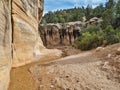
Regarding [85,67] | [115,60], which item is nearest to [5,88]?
[85,67]

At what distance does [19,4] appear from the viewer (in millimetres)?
16891

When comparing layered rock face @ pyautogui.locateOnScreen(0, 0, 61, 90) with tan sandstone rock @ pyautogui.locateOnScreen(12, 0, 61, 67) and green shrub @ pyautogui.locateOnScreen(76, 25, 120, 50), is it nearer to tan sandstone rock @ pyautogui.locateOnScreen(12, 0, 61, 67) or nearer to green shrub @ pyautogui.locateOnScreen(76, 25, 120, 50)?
tan sandstone rock @ pyautogui.locateOnScreen(12, 0, 61, 67)

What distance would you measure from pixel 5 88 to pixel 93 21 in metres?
35.0

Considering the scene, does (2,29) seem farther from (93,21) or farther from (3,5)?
(93,21)

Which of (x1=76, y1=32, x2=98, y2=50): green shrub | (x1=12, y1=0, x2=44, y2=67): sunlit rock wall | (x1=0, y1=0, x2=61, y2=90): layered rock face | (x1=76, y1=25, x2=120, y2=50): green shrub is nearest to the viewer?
(x1=0, y1=0, x2=61, y2=90): layered rock face

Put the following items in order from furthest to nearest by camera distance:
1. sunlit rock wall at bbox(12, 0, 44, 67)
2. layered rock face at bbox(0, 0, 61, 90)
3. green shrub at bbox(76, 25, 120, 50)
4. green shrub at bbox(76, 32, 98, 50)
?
green shrub at bbox(76, 32, 98, 50), green shrub at bbox(76, 25, 120, 50), sunlit rock wall at bbox(12, 0, 44, 67), layered rock face at bbox(0, 0, 61, 90)

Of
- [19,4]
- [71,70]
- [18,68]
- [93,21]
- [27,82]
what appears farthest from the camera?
[93,21]

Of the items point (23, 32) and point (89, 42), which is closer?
point (23, 32)

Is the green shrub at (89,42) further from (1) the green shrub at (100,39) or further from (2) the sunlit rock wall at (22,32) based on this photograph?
(2) the sunlit rock wall at (22,32)

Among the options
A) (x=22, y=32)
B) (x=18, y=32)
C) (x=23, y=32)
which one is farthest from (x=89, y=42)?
(x=18, y=32)

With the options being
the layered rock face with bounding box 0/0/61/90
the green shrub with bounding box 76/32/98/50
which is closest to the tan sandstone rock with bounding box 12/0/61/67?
the layered rock face with bounding box 0/0/61/90

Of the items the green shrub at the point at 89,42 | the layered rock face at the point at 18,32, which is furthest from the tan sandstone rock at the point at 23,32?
the green shrub at the point at 89,42

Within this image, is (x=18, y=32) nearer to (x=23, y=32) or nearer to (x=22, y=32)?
(x=22, y=32)

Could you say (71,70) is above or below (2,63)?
below
